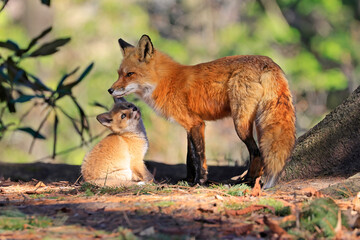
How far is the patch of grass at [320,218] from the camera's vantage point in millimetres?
2496

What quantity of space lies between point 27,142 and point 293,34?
9.17 meters

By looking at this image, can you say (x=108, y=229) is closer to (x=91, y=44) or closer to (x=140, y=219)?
(x=140, y=219)

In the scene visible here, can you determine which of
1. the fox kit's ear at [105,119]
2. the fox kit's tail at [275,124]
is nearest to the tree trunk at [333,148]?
the fox kit's tail at [275,124]

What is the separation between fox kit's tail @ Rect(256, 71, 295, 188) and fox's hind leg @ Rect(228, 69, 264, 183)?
0.08 meters

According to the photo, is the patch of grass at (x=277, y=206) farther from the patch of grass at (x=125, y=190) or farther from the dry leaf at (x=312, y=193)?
the patch of grass at (x=125, y=190)

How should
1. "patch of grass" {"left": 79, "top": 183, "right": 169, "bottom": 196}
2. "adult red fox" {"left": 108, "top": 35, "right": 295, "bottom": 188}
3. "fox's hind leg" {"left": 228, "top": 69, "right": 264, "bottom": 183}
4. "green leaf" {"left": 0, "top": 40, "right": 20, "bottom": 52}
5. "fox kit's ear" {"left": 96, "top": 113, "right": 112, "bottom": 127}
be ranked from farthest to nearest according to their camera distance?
1. "fox kit's ear" {"left": 96, "top": 113, "right": 112, "bottom": 127}
2. "green leaf" {"left": 0, "top": 40, "right": 20, "bottom": 52}
3. "fox's hind leg" {"left": 228, "top": 69, "right": 264, "bottom": 183}
4. "adult red fox" {"left": 108, "top": 35, "right": 295, "bottom": 188}
5. "patch of grass" {"left": 79, "top": 183, "right": 169, "bottom": 196}

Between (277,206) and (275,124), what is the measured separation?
1.36 meters

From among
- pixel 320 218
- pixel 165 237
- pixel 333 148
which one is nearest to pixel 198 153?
pixel 333 148

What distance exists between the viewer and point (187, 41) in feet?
52.5

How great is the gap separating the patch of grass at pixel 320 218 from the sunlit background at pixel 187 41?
842 cm

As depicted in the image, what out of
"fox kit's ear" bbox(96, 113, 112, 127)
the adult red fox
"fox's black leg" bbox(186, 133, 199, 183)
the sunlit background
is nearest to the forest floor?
the adult red fox

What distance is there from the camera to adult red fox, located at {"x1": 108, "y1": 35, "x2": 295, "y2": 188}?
13.9 ft

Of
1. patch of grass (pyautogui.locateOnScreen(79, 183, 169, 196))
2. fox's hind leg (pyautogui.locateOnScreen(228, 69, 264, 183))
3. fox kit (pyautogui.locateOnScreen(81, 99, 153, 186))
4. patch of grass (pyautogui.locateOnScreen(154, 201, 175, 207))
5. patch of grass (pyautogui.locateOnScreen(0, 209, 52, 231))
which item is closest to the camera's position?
patch of grass (pyautogui.locateOnScreen(0, 209, 52, 231))

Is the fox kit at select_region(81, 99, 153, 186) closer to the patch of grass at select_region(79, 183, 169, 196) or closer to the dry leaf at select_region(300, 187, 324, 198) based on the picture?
the patch of grass at select_region(79, 183, 169, 196)
